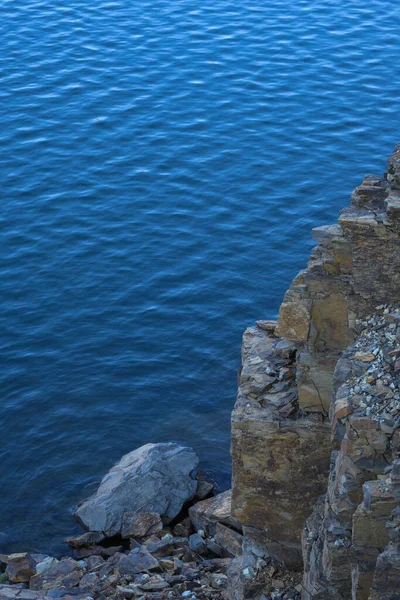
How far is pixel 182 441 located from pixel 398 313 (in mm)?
17733

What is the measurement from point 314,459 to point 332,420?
3476mm

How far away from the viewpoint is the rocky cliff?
14.3 meters

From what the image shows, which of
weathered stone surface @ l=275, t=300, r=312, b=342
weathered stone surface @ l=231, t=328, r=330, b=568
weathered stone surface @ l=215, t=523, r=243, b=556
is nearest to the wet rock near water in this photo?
weathered stone surface @ l=275, t=300, r=312, b=342

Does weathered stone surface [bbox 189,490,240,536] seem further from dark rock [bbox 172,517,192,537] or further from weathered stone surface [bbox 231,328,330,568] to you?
weathered stone surface [bbox 231,328,330,568]

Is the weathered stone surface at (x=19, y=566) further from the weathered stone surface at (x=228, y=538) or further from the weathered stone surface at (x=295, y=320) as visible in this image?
the weathered stone surface at (x=295, y=320)

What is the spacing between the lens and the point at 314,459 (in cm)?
1847

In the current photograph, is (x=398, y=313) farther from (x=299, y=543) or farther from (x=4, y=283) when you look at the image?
(x=4, y=283)

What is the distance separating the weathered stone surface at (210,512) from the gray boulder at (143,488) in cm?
99

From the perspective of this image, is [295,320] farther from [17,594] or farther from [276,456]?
[17,594]

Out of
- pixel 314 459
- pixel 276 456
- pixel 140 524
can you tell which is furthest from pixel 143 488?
pixel 314 459

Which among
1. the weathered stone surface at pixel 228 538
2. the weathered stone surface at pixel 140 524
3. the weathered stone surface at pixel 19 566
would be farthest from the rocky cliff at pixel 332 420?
the weathered stone surface at pixel 19 566

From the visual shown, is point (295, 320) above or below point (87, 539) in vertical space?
above

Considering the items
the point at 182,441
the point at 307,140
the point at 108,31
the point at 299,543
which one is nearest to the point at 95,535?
the point at 182,441

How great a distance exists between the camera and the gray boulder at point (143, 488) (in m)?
28.5
